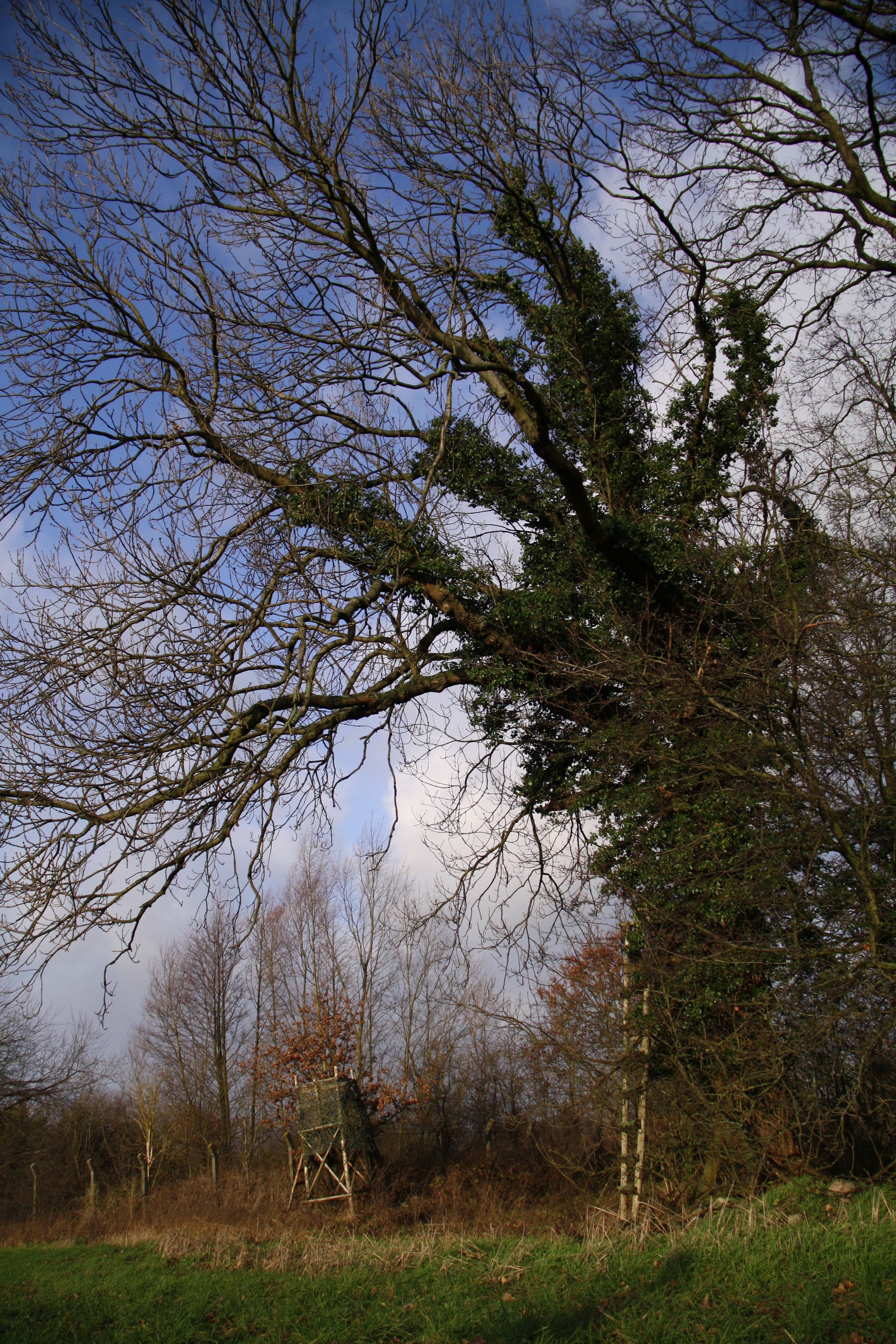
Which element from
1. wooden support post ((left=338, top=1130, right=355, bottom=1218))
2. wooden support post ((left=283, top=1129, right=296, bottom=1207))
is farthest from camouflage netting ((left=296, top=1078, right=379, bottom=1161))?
wooden support post ((left=283, top=1129, right=296, bottom=1207))

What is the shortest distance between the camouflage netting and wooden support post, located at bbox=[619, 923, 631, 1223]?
8.19 meters

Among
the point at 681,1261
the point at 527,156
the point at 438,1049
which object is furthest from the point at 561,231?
the point at 438,1049

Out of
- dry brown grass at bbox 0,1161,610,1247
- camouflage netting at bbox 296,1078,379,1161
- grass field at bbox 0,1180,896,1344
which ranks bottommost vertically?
dry brown grass at bbox 0,1161,610,1247

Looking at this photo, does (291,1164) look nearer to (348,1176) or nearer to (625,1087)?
(348,1176)

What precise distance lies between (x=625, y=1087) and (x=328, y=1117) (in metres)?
9.09

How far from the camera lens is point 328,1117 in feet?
52.9

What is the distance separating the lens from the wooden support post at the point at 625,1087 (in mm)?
8773

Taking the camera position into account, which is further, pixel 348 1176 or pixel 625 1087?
pixel 348 1176

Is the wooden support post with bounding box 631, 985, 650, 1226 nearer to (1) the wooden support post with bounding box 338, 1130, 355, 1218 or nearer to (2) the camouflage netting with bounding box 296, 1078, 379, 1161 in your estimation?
(1) the wooden support post with bounding box 338, 1130, 355, 1218

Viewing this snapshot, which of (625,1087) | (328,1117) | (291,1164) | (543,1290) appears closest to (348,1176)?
(328,1117)

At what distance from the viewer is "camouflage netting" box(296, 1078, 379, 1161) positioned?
632 inches

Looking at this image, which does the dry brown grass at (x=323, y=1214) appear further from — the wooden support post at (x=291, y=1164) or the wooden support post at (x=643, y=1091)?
the wooden support post at (x=643, y=1091)

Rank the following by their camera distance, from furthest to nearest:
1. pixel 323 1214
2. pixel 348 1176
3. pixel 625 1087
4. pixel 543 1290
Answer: pixel 348 1176 → pixel 323 1214 → pixel 625 1087 → pixel 543 1290

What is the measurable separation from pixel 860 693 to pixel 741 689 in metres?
0.83
